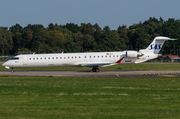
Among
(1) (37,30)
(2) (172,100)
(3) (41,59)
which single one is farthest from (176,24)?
(2) (172,100)

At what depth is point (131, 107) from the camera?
11.4 meters

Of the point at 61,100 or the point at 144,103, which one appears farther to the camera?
the point at 61,100

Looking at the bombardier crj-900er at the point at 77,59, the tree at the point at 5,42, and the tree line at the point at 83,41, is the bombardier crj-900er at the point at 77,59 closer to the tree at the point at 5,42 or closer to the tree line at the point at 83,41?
the tree line at the point at 83,41

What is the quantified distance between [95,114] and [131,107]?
202 centimetres

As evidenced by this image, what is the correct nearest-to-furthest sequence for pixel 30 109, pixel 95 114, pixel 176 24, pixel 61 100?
pixel 95 114 < pixel 30 109 < pixel 61 100 < pixel 176 24

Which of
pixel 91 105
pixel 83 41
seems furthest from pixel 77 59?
pixel 83 41

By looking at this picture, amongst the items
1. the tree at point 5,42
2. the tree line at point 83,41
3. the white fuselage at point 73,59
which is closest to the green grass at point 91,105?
the white fuselage at point 73,59

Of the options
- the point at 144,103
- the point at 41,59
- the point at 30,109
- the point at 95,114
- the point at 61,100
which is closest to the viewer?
the point at 95,114

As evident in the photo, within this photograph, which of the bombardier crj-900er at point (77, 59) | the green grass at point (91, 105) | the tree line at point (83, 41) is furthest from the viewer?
the tree line at point (83, 41)

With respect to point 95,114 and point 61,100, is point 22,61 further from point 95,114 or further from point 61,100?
point 95,114

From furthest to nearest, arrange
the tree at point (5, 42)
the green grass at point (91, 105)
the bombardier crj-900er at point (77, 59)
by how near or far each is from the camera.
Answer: the tree at point (5, 42) → the bombardier crj-900er at point (77, 59) → the green grass at point (91, 105)

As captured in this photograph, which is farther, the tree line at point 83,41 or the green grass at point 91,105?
the tree line at point 83,41

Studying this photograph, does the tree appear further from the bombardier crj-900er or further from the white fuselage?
the white fuselage

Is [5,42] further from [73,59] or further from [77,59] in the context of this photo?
[77,59]
